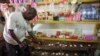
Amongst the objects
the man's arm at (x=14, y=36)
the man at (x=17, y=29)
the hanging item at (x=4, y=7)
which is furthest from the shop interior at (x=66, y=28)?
the man's arm at (x=14, y=36)

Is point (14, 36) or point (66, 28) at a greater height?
point (14, 36)

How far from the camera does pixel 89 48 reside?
320 centimetres

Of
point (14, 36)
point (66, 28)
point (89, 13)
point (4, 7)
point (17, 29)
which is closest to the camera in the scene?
point (14, 36)

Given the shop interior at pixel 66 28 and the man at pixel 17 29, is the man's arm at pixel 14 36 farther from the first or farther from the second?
the shop interior at pixel 66 28

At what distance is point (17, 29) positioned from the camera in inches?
119

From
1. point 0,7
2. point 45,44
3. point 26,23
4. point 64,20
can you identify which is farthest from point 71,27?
point 0,7

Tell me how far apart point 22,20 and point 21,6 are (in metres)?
0.93

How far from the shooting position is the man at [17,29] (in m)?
2.90

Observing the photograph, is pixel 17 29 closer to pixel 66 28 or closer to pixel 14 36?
pixel 14 36

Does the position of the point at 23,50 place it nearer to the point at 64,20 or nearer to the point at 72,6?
the point at 64,20

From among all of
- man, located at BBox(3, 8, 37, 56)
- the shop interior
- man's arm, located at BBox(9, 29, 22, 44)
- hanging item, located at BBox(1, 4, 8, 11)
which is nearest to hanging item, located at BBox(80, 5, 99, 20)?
the shop interior

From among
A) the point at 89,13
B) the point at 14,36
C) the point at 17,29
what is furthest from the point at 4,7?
the point at 89,13

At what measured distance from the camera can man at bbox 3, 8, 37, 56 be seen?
2902 mm

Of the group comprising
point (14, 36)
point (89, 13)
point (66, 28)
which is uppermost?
point (89, 13)
